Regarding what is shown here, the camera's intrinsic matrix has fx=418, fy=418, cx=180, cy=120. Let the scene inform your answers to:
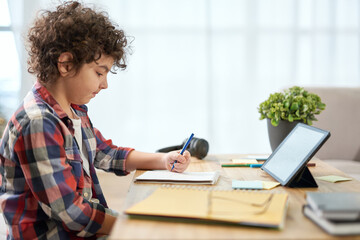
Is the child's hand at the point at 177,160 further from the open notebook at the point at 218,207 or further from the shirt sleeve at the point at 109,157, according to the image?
the open notebook at the point at 218,207

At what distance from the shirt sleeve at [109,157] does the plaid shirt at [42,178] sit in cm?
29

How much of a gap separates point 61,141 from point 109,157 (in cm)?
42

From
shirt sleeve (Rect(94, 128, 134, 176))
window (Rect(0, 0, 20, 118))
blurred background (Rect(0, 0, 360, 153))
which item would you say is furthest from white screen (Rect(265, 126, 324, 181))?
window (Rect(0, 0, 20, 118))

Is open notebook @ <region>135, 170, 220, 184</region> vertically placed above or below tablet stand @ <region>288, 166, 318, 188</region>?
below

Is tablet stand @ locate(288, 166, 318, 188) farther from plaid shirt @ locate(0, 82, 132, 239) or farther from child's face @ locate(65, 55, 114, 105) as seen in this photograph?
child's face @ locate(65, 55, 114, 105)

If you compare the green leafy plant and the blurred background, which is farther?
the blurred background

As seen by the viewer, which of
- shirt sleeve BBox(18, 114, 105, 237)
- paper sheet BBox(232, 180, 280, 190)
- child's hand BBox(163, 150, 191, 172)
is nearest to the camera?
shirt sleeve BBox(18, 114, 105, 237)

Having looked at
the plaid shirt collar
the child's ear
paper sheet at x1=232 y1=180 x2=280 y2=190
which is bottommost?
paper sheet at x1=232 y1=180 x2=280 y2=190

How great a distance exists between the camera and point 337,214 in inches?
28.1

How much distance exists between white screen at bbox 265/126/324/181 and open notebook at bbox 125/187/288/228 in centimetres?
24

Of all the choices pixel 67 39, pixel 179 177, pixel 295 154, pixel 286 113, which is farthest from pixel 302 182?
pixel 67 39

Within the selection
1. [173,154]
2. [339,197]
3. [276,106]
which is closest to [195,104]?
[276,106]

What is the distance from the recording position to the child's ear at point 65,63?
3.79 ft

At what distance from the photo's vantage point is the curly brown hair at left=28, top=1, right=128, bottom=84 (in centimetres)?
116
